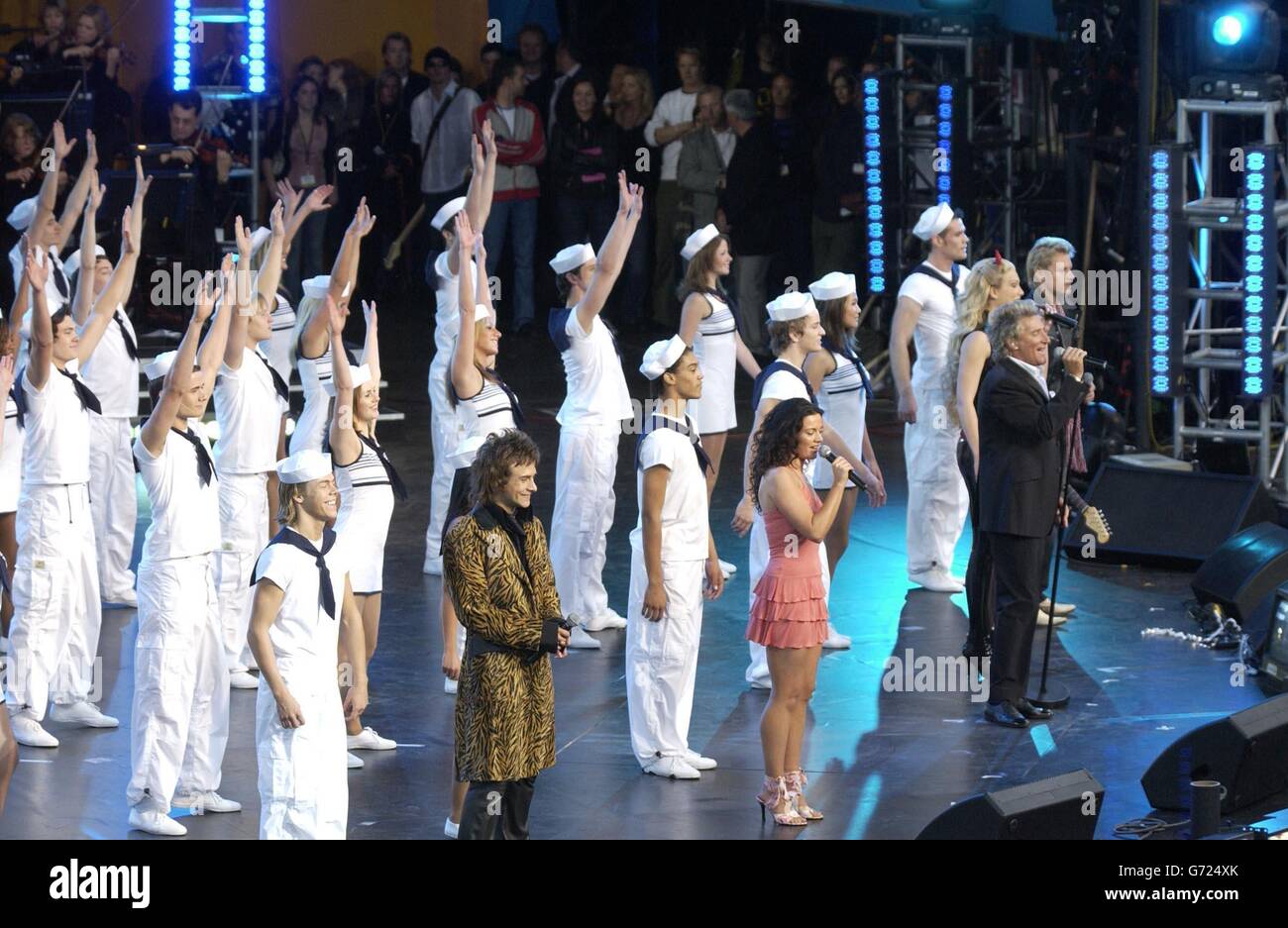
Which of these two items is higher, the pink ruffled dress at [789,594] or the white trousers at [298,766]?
the pink ruffled dress at [789,594]

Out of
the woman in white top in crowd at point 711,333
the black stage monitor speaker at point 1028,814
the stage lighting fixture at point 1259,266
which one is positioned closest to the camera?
the black stage monitor speaker at point 1028,814

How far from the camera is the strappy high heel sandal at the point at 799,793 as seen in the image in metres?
6.87

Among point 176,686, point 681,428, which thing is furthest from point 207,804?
point 681,428

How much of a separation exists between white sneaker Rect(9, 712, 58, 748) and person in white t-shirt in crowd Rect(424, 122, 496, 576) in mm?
2520

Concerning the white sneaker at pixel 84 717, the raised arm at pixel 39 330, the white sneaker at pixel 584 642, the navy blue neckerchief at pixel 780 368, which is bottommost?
the white sneaker at pixel 84 717

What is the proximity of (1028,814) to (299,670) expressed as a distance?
7.10ft

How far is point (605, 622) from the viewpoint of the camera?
9.36 metres

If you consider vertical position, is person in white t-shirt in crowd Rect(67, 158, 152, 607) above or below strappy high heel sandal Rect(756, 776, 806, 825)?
above

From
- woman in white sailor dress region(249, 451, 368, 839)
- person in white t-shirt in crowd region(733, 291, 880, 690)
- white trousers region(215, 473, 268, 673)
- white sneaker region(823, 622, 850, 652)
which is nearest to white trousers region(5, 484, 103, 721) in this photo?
white trousers region(215, 473, 268, 673)

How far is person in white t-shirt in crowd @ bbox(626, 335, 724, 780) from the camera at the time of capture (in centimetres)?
731

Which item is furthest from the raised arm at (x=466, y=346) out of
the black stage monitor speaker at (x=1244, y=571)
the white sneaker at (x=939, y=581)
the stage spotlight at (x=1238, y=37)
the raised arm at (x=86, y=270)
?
the stage spotlight at (x=1238, y=37)

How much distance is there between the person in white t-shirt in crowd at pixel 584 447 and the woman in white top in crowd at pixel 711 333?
0.49 meters

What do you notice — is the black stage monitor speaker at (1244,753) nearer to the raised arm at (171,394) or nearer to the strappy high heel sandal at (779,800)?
the strappy high heel sandal at (779,800)

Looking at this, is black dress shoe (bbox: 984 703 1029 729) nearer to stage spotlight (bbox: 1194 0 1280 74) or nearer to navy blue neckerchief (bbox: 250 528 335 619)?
navy blue neckerchief (bbox: 250 528 335 619)
